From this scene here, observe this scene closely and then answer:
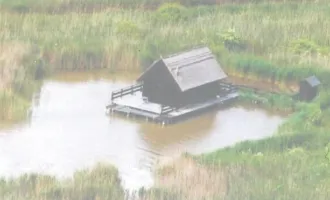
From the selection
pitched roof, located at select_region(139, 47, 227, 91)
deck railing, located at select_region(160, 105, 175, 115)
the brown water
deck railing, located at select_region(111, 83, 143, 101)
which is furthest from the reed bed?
deck railing, located at select_region(160, 105, 175, 115)

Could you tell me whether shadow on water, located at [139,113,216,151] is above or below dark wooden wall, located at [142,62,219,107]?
below

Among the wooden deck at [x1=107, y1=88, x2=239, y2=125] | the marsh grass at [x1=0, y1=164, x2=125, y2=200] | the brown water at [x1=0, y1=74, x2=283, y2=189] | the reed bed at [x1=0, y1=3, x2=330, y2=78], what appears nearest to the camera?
the marsh grass at [x1=0, y1=164, x2=125, y2=200]

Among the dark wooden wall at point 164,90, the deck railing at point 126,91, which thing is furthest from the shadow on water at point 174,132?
the deck railing at point 126,91

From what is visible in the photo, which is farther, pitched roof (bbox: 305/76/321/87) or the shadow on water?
pitched roof (bbox: 305/76/321/87)

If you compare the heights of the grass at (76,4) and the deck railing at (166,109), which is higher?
the grass at (76,4)

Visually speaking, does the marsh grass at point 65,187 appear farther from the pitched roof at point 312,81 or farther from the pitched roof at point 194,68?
the pitched roof at point 312,81

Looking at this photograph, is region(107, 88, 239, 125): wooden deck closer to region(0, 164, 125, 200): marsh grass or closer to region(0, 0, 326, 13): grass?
region(0, 164, 125, 200): marsh grass

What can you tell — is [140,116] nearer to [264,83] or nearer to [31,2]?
[264,83]

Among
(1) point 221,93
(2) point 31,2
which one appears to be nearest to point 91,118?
(1) point 221,93
